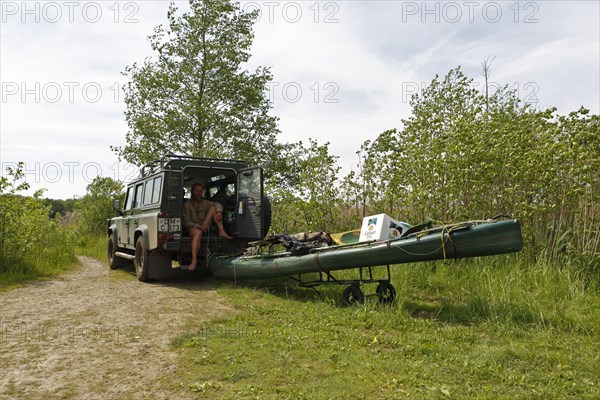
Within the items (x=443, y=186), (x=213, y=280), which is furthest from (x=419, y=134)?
(x=213, y=280)

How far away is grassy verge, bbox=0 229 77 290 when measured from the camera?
29.5 feet

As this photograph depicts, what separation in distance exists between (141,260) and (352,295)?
A: 4761mm

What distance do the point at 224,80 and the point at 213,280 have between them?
1316 cm

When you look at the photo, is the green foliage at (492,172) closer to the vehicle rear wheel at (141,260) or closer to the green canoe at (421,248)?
the green canoe at (421,248)

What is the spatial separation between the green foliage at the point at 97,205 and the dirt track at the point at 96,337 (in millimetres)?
14991

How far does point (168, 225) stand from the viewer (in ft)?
28.3

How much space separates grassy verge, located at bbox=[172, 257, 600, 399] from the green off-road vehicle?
6.74 ft

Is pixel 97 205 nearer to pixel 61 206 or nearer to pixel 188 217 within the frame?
pixel 188 217

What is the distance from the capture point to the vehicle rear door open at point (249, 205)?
9023mm

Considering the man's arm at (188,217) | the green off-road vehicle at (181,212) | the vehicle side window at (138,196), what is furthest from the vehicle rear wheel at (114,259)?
the man's arm at (188,217)

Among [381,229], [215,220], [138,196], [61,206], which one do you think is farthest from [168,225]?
[61,206]

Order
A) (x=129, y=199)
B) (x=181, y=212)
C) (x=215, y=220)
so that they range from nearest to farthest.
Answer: (x=181, y=212) < (x=215, y=220) < (x=129, y=199)

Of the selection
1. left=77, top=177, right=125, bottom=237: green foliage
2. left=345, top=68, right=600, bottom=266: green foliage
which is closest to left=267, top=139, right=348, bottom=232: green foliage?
left=345, top=68, right=600, bottom=266: green foliage

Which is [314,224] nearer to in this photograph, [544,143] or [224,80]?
[544,143]
